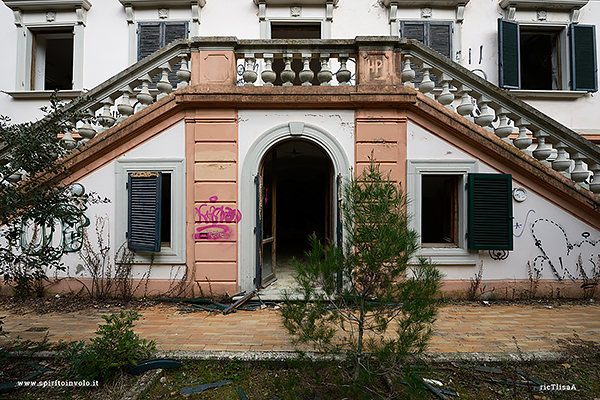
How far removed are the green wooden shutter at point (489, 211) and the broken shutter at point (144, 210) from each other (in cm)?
555

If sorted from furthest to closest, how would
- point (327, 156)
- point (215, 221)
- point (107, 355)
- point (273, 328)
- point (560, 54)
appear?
point (560, 54), point (327, 156), point (215, 221), point (273, 328), point (107, 355)

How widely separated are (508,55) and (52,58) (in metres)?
14.5

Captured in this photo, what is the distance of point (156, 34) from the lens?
792 cm

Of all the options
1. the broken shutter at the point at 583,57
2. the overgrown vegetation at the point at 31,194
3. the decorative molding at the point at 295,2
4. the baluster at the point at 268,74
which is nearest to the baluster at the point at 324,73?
the baluster at the point at 268,74

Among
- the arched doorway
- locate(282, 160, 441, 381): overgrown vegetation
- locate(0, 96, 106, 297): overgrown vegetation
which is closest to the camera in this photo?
locate(282, 160, 441, 381): overgrown vegetation

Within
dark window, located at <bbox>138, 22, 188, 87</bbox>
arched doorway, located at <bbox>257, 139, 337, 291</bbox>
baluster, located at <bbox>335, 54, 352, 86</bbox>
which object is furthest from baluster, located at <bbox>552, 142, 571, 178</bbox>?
dark window, located at <bbox>138, 22, 188, 87</bbox>

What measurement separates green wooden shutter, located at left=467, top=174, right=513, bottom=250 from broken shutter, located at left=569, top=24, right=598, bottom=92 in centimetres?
492

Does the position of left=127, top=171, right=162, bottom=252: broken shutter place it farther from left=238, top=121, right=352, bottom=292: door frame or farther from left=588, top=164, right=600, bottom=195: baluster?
left=588, top=164, right=600, bottom=195: baluster

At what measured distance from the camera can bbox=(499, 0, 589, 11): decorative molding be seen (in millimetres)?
7730

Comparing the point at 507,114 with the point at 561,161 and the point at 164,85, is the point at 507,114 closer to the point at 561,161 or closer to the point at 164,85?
the point at 561,161

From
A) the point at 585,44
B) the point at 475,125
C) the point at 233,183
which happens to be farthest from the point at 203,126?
the point at 585,44

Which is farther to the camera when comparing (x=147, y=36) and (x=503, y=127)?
(x=147, y=36)

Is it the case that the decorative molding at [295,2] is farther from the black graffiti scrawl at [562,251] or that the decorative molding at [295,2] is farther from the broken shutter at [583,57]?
the black graffiti scrawl at [562,251]

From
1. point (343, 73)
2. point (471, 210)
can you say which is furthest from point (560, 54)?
point (343, 73)
